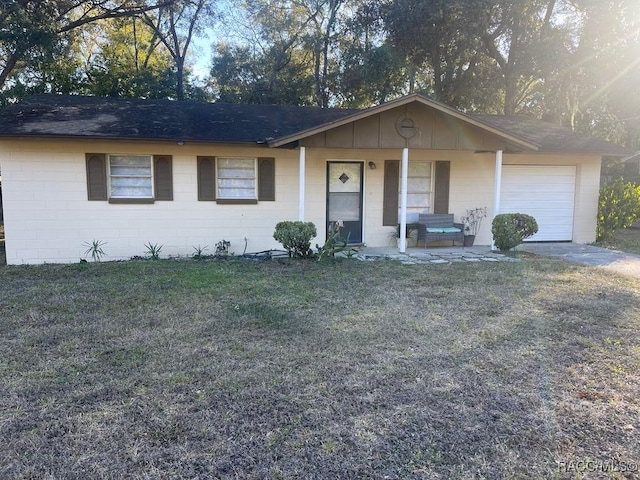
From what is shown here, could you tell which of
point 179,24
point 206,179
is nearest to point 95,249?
point 206,179

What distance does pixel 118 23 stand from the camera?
766 inches

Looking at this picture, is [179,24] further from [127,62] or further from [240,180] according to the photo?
[240,180]

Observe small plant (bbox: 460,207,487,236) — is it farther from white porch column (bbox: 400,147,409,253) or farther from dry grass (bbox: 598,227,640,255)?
dry grass (bbox: 598,227,640,255)

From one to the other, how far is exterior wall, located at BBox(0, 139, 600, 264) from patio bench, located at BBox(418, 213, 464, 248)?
49 centimetres

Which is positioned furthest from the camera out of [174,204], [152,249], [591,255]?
[591,255]

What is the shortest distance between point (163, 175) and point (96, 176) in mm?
1257

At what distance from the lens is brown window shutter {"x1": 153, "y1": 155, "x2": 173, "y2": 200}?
9.38 metres

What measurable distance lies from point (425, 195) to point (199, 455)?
9.13 meters

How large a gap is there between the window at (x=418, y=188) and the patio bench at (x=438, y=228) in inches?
10.9

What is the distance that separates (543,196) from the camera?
11297 mm

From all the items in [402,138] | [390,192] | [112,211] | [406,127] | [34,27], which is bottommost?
[112,211]

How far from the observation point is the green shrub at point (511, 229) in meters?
9.54

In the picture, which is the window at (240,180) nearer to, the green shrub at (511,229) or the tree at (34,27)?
the green shrub at (511,229)

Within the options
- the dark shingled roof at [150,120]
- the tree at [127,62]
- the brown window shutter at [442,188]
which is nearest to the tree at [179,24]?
the tree at [127,62]
